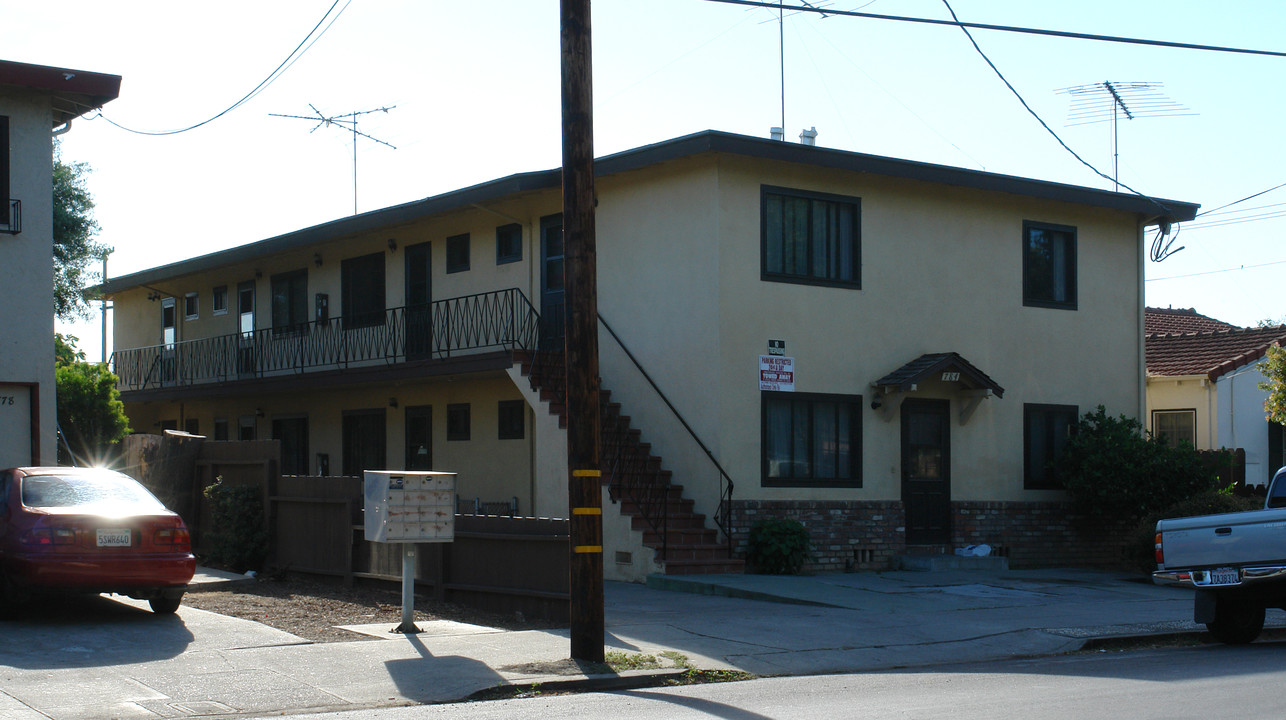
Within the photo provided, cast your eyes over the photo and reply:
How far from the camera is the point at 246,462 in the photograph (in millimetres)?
17438

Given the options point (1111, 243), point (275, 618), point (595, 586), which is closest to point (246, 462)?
point (275, 618)

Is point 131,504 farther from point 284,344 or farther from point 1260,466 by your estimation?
point 1260,466

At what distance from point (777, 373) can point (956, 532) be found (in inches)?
172

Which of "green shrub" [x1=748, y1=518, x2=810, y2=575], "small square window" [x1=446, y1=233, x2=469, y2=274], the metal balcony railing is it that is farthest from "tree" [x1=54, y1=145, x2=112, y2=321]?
"green shrub" [x1=748, y1=518, x2=810, y2=575]

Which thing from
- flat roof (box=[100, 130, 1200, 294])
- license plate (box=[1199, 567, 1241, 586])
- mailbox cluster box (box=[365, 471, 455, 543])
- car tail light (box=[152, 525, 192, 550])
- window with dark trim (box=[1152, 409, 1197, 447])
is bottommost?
license plate (box=[1199, 567, 1241, 586])

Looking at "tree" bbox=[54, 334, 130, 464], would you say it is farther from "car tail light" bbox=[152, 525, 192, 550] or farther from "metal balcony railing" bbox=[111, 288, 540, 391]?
"car tail light" bbox=[152, 525, 192, 550]

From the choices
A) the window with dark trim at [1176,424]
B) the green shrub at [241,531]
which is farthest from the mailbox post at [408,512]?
the window with dark trim at [1176,424]

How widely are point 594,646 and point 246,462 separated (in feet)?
28.9

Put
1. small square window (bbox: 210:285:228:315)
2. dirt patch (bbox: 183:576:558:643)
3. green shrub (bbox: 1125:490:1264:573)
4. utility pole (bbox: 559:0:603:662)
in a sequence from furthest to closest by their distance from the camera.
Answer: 1. small square window (bbox: 210:285:228:315)
2. green shrub (bbox: 1125:490:1264:573)
3. dirt patch (bbox: 183:576:558:643)
4. utility pole (bbox: 559:0:603:662)

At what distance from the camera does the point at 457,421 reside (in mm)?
23234

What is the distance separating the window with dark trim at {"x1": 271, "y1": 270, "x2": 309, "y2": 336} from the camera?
26969 millimetres

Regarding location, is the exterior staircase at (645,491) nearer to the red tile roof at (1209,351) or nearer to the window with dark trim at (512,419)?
the window with dark trim at (512,419)

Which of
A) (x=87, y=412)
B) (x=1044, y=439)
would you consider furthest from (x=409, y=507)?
(x=1044, y=439)

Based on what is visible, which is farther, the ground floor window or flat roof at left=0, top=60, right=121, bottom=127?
the ground floor window
